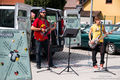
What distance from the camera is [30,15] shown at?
27.5 ft

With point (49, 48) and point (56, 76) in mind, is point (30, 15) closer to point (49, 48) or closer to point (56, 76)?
point (49, 48)

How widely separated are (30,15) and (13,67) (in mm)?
3588

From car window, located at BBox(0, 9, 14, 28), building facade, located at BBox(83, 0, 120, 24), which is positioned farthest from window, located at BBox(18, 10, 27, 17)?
building facade, located at BBox(83, 0, 120, 24)

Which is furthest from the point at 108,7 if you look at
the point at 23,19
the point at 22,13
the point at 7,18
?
the point at 23,19

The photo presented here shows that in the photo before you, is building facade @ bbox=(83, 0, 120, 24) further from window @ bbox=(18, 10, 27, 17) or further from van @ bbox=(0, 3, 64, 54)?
window @ bbox=(18, 10, 27, 17)

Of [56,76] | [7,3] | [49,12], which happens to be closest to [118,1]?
[7,3]

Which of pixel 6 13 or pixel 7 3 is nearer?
pixel 6 13

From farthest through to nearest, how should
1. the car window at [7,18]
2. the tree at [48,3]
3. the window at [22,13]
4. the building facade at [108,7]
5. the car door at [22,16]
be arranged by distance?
the building facade at [108,7] → the tree at [48,3] → the car window at [7,18] → the window at [22,13] → the car door at [22,16]

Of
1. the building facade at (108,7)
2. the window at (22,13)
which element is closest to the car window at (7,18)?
the window at (22,13)

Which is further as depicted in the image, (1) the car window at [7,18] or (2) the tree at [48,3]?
(2) the tree at [48,3]

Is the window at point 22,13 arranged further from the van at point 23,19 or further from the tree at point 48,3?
the tree at point 48,3

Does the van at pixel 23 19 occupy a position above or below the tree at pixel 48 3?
below

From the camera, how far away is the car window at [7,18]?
8.57 m

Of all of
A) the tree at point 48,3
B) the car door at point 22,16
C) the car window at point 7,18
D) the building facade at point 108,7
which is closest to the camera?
the car door at point 22,16
